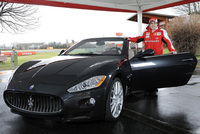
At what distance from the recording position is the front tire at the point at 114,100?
2.61m

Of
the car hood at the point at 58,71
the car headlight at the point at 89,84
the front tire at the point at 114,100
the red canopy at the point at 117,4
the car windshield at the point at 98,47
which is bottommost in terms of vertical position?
the front tire at the point at 114,100

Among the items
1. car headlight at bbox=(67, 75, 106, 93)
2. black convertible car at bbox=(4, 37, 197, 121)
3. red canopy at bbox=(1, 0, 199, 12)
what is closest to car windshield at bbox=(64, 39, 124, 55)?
black convertible car at bbox=(4, 37, 197, 121)

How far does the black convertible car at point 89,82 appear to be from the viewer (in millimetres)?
2311

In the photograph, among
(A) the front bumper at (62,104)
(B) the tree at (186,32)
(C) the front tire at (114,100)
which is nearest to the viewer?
(A) the front bumper at (62,104)

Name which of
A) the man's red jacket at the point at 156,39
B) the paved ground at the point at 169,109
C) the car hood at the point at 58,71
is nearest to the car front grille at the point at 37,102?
the car hood at the point at 58,71

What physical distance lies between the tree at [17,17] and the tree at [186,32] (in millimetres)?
11557

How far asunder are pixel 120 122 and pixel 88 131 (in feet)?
1.76

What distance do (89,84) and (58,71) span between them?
57 cm

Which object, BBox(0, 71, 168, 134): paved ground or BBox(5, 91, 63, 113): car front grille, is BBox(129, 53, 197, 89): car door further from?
BBox(5, 91, 63, 113): car front grille

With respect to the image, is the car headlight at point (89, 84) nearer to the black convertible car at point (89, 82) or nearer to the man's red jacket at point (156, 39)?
the black convertible car at point (89, 82)

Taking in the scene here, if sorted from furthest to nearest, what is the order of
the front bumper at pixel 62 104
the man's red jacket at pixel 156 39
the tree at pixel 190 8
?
the tree at pixel 190 8 < the man's red jacket at pixel 156 39 < the front bumper at pixel 62 104

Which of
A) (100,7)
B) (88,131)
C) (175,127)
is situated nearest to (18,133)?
(88,131)

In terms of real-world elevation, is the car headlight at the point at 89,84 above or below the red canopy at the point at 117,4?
below

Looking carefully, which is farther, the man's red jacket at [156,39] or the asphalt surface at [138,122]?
the man's red jacket at [156,39]
